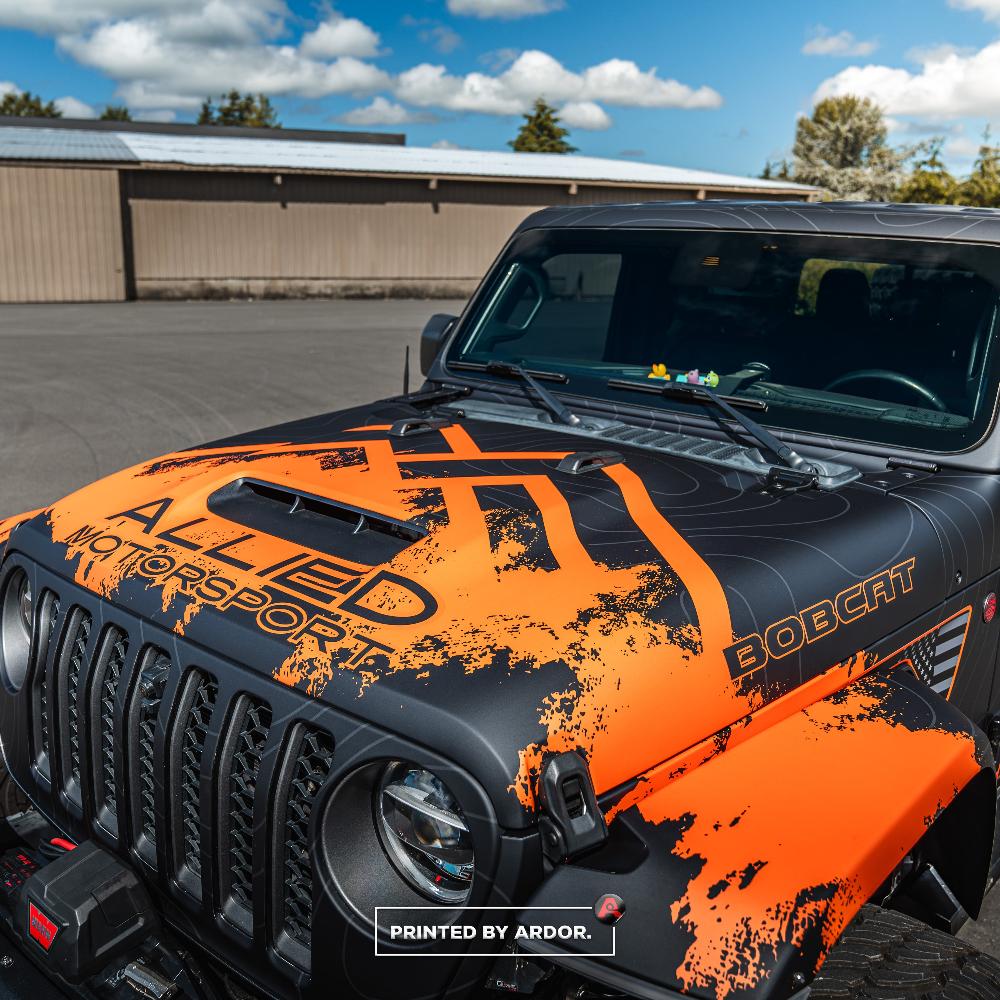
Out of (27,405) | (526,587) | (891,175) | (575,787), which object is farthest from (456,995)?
(891,175)

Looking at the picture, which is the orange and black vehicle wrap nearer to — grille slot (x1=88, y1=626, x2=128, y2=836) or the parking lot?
grille slot (x1=88, y1=626, x2=128, y2=836)

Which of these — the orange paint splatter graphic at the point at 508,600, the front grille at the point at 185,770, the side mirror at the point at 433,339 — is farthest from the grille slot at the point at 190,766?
the side mirror at the point at 433,339

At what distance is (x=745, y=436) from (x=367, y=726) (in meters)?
1.49

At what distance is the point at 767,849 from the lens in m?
1.62

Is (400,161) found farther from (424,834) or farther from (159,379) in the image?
(424,834)

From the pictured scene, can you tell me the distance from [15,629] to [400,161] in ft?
91.4

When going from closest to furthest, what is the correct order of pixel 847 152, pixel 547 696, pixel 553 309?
pixel 547 696
pixel 553 309
pixel 847 152

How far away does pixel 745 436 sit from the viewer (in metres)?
2.75

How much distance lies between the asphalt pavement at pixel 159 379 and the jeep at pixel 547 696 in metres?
1.36

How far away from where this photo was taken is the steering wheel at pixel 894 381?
2725mm

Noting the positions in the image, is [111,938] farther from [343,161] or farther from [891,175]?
[891,175]

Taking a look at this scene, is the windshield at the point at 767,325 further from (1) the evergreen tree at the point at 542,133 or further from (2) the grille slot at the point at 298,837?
(1) the evergreen tree at the point at 542,133

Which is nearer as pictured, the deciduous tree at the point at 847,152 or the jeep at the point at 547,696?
the jeep at the point at 547,696

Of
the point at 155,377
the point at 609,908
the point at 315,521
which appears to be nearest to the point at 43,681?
the point at 315,521
